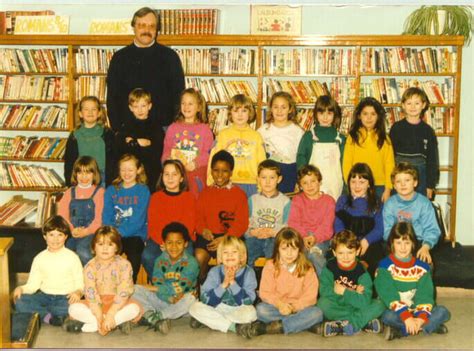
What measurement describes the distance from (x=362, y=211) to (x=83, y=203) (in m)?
1.78

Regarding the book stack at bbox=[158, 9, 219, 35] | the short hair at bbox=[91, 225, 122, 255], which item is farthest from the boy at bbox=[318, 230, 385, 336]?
the book stack at bbox=[158, 9, 219, 35]

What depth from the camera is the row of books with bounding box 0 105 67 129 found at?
231 inches

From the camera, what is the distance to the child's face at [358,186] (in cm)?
429

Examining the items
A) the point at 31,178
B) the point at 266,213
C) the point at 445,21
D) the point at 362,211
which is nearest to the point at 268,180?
the point at 266,213

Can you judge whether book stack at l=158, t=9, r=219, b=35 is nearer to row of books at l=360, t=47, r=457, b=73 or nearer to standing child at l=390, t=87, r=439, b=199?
row of books at l=360, t=47, r=457, b=73

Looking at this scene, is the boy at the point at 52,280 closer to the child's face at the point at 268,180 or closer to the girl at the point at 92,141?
the girl at the point at 92,141

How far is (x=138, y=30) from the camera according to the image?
4.77 metres

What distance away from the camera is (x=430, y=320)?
12.4ft

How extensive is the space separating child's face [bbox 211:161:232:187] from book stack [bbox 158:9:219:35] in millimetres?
1634

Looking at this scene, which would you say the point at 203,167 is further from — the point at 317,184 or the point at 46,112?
the point at 46,112

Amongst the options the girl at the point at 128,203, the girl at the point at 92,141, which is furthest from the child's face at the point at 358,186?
the girl at the point at 92,141

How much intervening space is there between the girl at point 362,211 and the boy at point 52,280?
162 centimetres

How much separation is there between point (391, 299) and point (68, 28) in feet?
11.7

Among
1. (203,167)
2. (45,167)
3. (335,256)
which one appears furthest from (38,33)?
(335,256)
